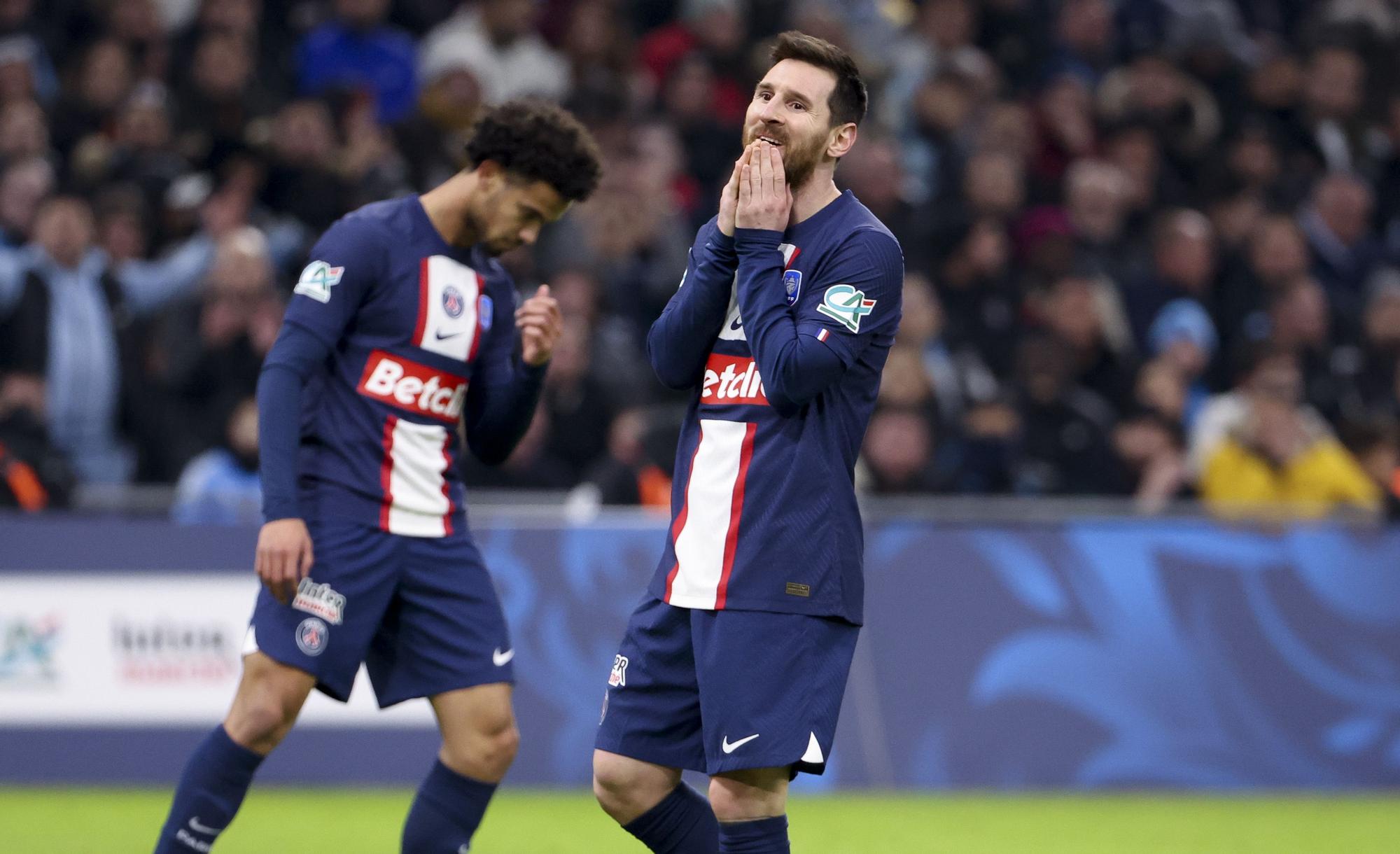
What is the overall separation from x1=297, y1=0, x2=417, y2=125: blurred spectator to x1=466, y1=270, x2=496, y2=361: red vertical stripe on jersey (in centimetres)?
665

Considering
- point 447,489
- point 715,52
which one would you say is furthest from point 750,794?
point 715,52

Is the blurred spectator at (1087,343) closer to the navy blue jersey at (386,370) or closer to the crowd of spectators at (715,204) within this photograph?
the crowd of spectators at (715,204)

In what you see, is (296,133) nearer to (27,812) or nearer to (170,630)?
(170,630)

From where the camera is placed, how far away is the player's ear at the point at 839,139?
14.1 feet

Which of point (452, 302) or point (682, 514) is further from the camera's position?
point (452, 302)

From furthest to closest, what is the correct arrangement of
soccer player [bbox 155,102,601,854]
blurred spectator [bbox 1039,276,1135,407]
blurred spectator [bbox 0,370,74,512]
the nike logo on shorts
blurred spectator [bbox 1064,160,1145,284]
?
1. blurred spectator [bbox 1064,160,1145,284]
2. blurred spectator [bbox 1039,276,1135,407]
3. blurred spectator [bbox 0,370,74,512]
4. soccer player [bbox 155,102,601,854]
5. the nike logo on shorts

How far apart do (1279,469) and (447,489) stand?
6.25 meters

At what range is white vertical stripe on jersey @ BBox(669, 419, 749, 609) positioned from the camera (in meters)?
4.22

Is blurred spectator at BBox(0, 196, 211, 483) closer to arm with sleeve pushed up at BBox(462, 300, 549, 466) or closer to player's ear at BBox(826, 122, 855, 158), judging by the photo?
arm with sleeve pushed up at BBox(462, 300, 549, 466)

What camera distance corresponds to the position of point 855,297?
13.7 ft

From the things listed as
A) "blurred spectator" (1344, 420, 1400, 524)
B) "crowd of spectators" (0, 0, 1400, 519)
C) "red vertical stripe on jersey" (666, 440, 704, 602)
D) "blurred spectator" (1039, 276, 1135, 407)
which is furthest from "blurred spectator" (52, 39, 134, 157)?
"blurred spectator" (1344, 420, 1400, 524)

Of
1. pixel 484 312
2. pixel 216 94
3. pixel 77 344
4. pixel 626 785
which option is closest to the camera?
pixel 626 785

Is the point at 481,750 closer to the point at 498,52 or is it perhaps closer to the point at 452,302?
the point at 452,302

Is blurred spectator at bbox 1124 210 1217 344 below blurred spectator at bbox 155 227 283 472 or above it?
above
